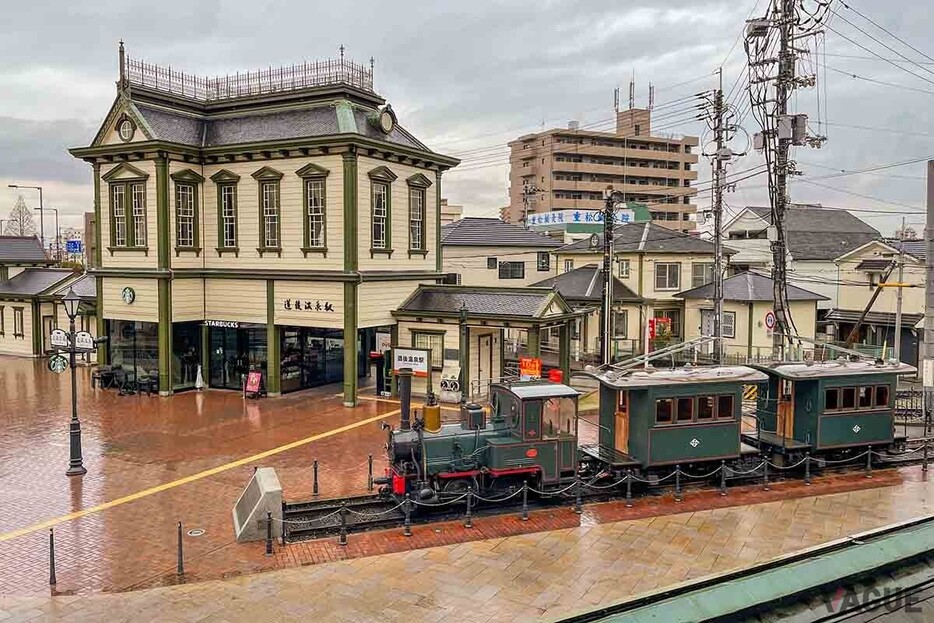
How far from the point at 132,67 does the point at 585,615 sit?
29306 millimetres

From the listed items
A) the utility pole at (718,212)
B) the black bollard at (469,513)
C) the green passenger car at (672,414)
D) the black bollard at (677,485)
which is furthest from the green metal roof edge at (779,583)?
the utility pole at (718,212)

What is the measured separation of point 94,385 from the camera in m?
28.8

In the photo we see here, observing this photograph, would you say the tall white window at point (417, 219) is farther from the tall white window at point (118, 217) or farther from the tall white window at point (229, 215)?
the tall white window at point (118, 217)

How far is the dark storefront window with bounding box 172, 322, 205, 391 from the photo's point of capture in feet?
91.6

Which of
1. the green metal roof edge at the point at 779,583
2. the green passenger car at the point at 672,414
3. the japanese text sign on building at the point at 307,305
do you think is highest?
the japanese text sign on building at the point at 307,305

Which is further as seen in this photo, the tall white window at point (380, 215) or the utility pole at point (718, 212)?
the tall white window at point (380, 215)

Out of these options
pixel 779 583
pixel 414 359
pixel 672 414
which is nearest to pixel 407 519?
pixel 672 414

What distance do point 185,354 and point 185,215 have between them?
17.7ft

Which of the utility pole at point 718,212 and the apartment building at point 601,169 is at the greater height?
the apartment building at point 601,169

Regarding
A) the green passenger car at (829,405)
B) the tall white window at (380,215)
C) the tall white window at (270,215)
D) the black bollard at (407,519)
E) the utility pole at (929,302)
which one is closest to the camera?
the black bollard at (407,519)

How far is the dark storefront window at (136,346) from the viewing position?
2806 cm

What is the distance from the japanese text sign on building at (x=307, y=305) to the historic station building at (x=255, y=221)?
4cm
